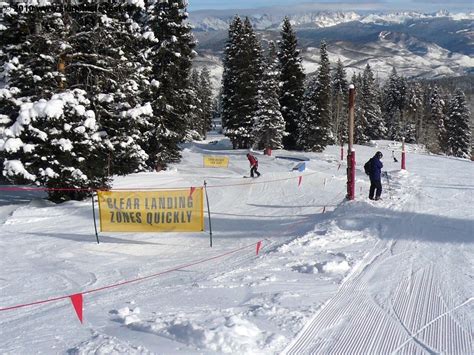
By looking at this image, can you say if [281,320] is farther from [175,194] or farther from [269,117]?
[269,117]

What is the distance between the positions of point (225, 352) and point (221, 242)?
787 centimetres

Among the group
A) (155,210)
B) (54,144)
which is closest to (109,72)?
(54,144)

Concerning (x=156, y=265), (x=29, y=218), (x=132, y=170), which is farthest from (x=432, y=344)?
(x=132, y=170)

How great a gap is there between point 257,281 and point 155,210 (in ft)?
17.0

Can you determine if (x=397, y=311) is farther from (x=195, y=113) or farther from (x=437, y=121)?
(x=437, y=121)

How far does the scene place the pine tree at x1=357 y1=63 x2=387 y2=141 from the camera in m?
77.8

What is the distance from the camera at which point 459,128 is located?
65.1 meters

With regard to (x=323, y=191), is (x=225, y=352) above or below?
above

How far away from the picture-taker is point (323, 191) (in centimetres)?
2028

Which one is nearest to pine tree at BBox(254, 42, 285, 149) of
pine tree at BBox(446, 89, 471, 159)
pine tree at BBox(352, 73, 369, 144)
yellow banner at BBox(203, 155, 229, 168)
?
yellow banner at BBox(203, 155, 229, 168)

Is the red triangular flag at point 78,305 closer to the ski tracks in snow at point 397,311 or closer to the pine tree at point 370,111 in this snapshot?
the ski tracks in snow at point 397,311

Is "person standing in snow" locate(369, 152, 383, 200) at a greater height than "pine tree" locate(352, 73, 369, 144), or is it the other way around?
"person standing in snow" locate(369, 152, 383, 200)

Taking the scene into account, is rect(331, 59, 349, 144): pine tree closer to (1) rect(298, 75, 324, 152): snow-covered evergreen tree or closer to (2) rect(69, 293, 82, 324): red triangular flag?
(1) rect(298, 75, 324, 152): snow-covered evergreen tree

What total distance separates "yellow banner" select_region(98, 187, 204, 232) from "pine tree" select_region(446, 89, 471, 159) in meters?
60.9
